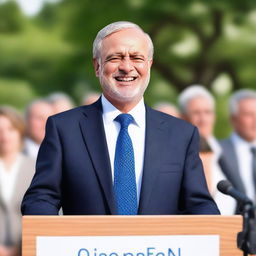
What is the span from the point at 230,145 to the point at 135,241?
4452mm

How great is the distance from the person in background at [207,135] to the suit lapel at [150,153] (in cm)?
327

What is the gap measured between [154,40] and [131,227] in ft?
33.0

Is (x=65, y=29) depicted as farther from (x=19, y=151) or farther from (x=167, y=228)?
(x=167, y=228)

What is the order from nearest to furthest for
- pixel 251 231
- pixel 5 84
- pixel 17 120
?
pixel 251 231
pixel 17 120
pixel 5 84

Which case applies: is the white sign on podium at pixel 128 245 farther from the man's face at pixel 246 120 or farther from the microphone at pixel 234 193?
the man's face at pixel 246 120

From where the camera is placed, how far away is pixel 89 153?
406 cm

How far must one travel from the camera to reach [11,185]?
24.7 ft

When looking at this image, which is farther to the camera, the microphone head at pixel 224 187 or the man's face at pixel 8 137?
the man's face at pixel 8 137

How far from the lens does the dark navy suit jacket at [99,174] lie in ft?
13.0

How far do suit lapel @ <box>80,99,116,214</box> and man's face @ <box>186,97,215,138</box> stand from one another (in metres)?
3.85

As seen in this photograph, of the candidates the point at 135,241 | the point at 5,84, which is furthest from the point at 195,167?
the point at 5,84

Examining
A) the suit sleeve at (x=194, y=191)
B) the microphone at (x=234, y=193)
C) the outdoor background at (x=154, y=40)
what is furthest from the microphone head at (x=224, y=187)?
the outdoor background at (x=154, y=40)

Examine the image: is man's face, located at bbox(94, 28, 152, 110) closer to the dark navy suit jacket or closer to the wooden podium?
the dark navy suit jacket

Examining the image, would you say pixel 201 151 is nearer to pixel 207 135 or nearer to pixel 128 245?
pixel 207 135
